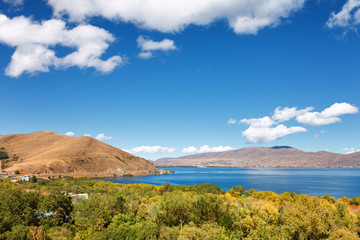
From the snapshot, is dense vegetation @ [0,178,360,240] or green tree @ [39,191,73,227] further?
green tree @ [39,191,73,227]

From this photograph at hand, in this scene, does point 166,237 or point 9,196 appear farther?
point 9,196

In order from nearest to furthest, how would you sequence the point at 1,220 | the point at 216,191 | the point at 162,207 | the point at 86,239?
the point at 86,239 < the point at 1,220 < the point at 162,207 < the point at 216,191

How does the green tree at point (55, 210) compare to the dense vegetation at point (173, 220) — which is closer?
the dense vegetation at point (173, 220)

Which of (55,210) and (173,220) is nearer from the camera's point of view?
(173,220)

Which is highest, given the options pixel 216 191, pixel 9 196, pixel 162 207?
pixel 9 196

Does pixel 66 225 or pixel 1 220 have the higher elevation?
pixel 1 220

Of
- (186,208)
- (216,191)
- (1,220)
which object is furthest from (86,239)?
(216,191)

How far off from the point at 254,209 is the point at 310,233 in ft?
32.8

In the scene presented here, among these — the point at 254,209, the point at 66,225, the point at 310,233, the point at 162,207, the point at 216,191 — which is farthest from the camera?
the point at 216,191

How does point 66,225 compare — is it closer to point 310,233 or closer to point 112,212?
point 112,212

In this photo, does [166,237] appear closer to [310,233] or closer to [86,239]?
[86,239]

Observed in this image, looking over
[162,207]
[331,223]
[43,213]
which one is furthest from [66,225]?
[331,223]

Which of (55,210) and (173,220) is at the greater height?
(55,210)

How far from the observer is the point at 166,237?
35562mm
